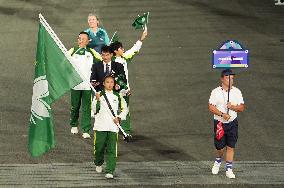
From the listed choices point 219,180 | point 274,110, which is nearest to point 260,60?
point 274,110

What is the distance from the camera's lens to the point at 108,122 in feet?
45.6

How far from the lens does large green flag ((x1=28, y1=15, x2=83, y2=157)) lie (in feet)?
44.3

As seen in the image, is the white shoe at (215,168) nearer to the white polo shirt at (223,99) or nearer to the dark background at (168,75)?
the white polo shirt at (223,99)

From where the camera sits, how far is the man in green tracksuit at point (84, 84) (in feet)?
52.8

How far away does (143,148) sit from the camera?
15.6 metres

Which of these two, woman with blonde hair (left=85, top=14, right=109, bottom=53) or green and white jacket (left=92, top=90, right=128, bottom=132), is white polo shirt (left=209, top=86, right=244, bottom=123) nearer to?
green and white jacket (left=92, top=90, right=128, bottom=132)

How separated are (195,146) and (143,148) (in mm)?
991

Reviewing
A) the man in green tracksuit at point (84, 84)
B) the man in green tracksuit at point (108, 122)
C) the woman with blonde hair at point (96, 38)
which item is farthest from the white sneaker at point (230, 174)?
the woman with blonde hair at point (96, 38)

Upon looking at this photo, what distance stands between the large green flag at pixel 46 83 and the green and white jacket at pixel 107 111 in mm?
602

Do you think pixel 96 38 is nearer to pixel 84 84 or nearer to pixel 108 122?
pixel 84 84

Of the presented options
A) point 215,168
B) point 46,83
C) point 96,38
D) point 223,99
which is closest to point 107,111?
point 46,83

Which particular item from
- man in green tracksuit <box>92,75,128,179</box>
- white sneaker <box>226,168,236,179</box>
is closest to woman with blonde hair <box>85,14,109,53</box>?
man in green tracksuit <box>92,75,128,179</box>

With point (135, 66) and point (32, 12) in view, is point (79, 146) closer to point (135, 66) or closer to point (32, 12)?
point (135, 66)

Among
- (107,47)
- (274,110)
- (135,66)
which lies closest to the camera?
(107,47)
